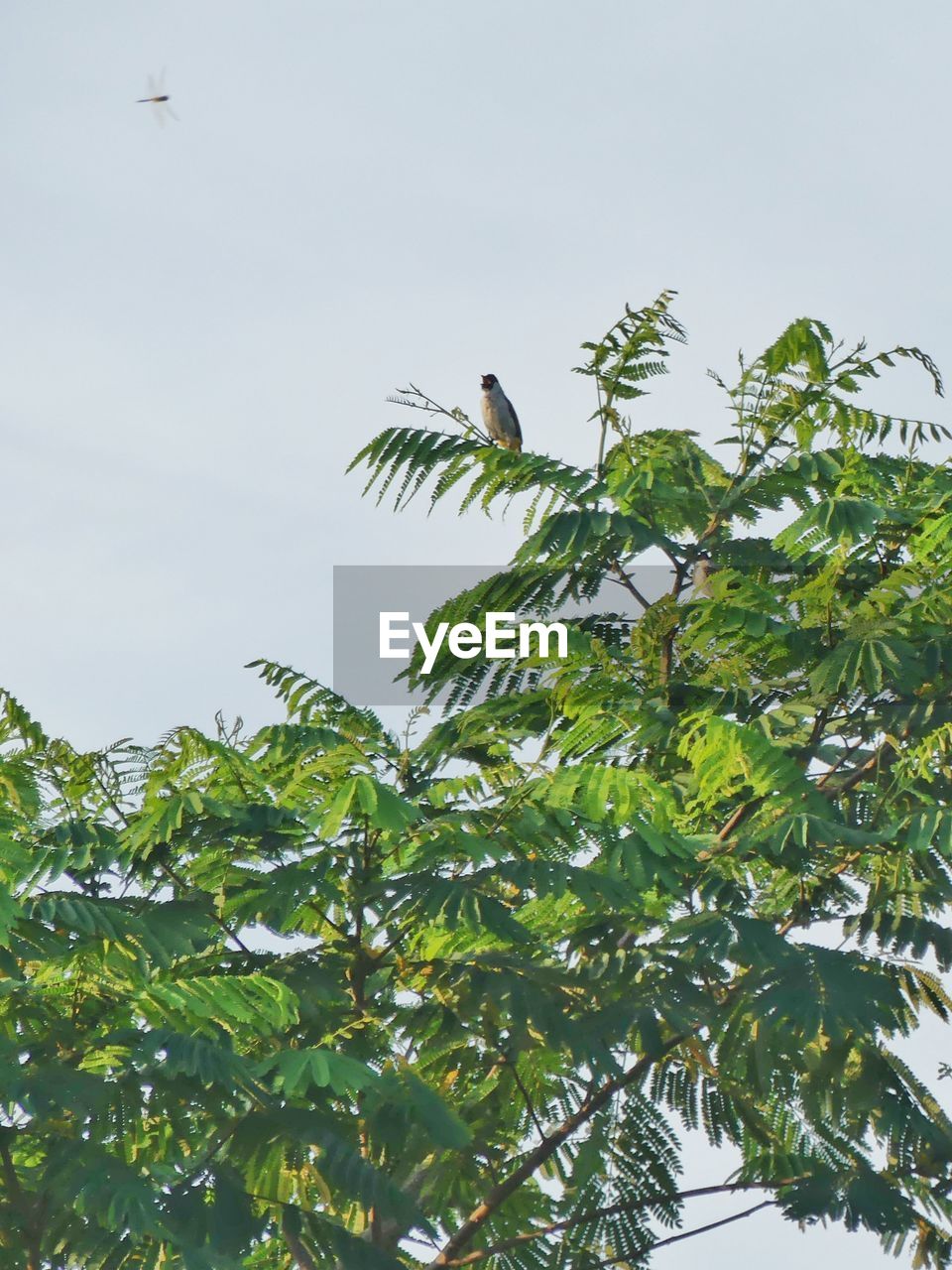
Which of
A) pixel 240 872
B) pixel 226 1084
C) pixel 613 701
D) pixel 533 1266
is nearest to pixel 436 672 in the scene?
pixel 613 701

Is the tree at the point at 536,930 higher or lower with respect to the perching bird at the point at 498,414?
lower

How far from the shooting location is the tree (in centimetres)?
686

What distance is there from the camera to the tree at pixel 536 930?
22.5 feet

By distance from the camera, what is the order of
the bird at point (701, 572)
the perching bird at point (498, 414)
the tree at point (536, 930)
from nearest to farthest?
1. the tree at point (536, 930)
2. the bird at point (701, 572)
3. the perching bird at point (498, 414)

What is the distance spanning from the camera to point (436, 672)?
10.2 metres

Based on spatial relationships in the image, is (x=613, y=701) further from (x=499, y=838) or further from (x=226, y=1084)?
(x=226, y=1084)

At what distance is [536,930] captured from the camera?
8.17m

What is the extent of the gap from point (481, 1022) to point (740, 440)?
3742 millimetres

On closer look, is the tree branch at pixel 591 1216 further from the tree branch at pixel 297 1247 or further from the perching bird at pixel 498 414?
the perching bird at pixel 498 414

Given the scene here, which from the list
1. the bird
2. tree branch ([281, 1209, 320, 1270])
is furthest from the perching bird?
tree branch ([281, 1209, 320, 1270])

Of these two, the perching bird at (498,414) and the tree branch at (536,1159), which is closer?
the tree branch at (536,1159)

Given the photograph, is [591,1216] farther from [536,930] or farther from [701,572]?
[701,572]

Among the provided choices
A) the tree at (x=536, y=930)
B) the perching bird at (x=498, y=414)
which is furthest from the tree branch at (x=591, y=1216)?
the perching bird at (x=498, y=414)

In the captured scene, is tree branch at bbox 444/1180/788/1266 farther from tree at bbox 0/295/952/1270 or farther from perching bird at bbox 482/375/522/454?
perching bird at bbox 482/375/522/454
